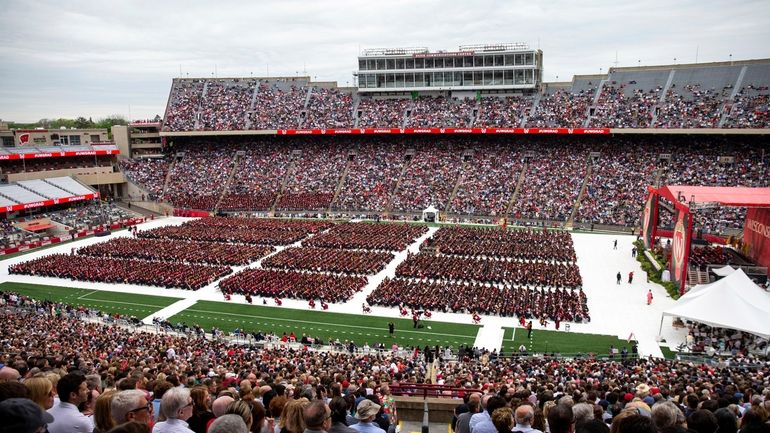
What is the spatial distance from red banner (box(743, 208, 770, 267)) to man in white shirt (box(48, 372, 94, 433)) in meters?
31.7

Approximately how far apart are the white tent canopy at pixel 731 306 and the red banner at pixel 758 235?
831 cm

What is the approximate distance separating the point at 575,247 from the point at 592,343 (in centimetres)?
1798

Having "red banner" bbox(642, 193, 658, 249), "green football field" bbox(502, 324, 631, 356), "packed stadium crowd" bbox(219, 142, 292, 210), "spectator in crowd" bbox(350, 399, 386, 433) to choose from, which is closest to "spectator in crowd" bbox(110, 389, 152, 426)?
"spectator in crowd" bbox(350, 399, 386, 433)

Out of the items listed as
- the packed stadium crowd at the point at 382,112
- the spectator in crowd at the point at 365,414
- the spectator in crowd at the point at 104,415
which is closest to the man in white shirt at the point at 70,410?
the spectator in crowd at the point at 104,415

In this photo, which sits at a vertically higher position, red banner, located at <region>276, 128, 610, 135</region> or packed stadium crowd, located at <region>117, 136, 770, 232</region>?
red banner, located at <region>276, 128, 610, 135</region>

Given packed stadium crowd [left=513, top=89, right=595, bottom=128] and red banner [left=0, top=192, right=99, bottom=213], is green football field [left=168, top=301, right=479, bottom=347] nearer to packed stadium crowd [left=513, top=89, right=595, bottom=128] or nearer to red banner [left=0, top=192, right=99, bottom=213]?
red banner [left=0, top=192, right=99, bottom=213]

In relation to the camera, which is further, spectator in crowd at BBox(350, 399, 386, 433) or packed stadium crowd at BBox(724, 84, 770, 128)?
packed stadium crowd at BBox(724, 84, 770, 128)

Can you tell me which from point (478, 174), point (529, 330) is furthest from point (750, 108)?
point (529, 330)

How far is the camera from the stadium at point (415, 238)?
15812mm

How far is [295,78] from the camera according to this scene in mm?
70062

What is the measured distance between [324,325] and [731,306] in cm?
1643

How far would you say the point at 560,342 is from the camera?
72.3ft

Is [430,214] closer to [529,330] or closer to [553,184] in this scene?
[553,184]

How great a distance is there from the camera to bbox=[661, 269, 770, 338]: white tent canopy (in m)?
19.2
